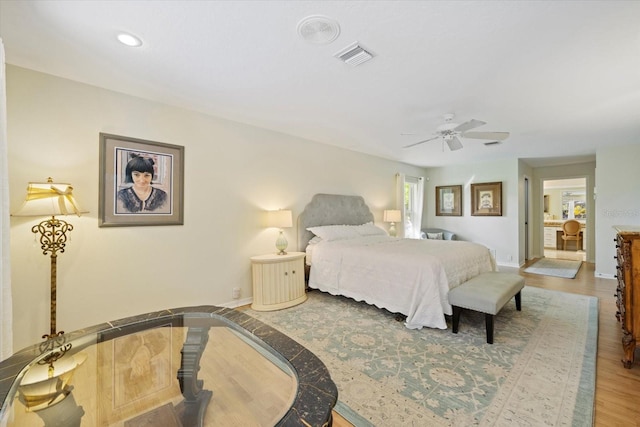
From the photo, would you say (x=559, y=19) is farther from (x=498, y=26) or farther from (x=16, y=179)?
(x=16, y=179)

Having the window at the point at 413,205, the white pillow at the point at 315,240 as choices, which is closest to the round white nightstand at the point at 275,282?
the white pillow at the point at 315,240

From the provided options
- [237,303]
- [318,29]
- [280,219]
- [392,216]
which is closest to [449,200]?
[392,216]

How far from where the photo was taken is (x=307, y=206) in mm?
4277

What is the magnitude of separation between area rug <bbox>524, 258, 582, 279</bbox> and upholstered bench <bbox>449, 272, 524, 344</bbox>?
120 inches

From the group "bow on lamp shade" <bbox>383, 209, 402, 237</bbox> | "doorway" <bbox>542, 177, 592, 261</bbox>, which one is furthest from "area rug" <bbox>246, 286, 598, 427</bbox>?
"doorway" <bbox>542, 177, 592, 261</bbox>

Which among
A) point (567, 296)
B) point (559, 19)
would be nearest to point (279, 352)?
point (559, 19)

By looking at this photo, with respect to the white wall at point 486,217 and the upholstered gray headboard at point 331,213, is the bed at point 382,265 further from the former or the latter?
the white wall at point 486,217

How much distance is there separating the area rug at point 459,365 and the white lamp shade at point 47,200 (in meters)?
2.12

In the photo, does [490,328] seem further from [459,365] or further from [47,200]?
[47,200]

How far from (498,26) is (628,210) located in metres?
5.26

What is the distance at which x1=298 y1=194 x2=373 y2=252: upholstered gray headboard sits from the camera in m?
4.21

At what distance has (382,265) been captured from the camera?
10.2 ft

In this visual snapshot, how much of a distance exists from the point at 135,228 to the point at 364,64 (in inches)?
106

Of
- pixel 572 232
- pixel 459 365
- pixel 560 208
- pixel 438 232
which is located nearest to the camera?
pixel 459 365
